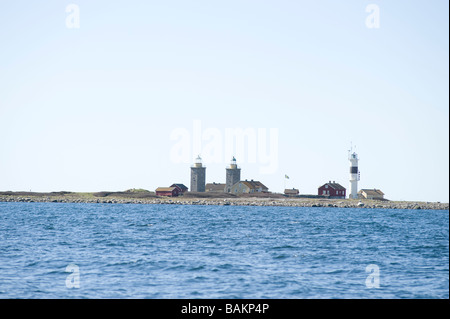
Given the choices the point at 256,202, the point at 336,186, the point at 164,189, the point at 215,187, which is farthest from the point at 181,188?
the point at 336,186

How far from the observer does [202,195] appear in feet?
431

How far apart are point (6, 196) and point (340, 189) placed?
87534 mm

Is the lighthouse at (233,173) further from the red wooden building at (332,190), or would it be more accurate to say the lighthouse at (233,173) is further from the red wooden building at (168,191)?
the red wooden building at (332,190)

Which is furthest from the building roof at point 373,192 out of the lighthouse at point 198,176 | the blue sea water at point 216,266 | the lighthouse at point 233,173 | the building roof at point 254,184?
the blue sea water at point 216,266

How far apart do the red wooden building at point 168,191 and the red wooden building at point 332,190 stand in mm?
36472

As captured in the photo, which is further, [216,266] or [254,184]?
[254,184]

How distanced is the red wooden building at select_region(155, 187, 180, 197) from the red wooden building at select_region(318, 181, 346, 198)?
120 ft

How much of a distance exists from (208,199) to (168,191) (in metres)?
14.5

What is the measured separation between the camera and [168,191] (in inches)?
5404

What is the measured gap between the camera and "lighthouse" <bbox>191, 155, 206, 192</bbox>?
134375 millimetres

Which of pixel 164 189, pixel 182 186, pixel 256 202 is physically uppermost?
pixel 182 186

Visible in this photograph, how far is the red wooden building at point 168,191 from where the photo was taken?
5369 inches

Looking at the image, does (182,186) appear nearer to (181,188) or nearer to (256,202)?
(181,188)

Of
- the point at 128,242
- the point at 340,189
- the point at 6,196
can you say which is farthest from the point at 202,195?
the point at 128,242
